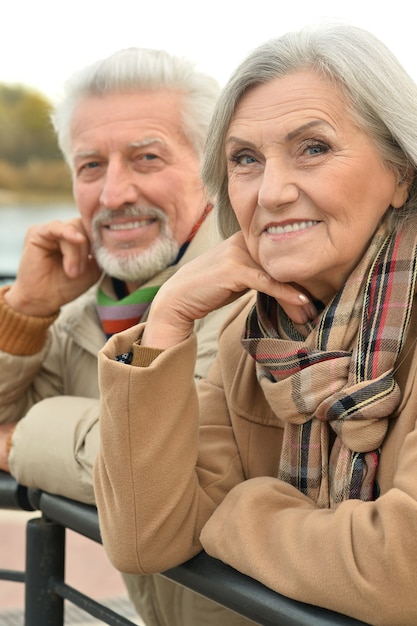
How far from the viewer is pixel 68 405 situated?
2256mm

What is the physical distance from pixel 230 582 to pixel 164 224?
1281 mm

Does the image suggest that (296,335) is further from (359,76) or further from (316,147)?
(359,76)

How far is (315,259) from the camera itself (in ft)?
5.44

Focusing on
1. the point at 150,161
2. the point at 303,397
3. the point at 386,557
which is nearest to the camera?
the point at 386,557

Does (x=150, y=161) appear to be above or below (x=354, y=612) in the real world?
above

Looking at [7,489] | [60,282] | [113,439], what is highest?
[60,282]

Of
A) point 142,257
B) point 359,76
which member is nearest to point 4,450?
point 142,257

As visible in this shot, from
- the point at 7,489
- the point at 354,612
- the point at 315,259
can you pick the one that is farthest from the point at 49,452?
the point at 354,612

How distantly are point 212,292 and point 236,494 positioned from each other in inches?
15.8

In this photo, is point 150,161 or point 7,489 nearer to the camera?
point 7,489

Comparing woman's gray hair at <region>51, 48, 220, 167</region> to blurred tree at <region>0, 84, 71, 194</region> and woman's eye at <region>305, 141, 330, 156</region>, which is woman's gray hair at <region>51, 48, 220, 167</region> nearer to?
woman's eye at <region>305, 141, 330, 156</region>

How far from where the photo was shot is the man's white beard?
2551 mm

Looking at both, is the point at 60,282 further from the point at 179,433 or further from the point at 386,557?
the point at 386,557

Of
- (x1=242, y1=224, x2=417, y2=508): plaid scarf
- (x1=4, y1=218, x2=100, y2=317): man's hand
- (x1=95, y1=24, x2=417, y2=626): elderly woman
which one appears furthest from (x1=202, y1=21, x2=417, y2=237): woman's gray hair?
(x1=4, y1=218, x2=100, y2=317): man's hand
